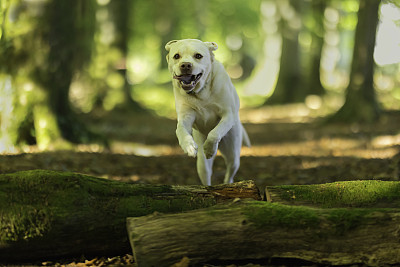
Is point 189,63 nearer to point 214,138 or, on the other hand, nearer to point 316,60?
point 214,138

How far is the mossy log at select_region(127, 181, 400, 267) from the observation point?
3301 millimetres

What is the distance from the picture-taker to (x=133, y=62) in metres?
39.8

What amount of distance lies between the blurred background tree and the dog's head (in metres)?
4.24

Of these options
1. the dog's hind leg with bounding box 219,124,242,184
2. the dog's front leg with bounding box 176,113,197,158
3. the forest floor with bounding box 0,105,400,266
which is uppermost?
the dog's front leg with bounding box 176,113,197,158

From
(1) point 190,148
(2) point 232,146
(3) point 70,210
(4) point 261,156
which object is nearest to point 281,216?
(1) point 190,148

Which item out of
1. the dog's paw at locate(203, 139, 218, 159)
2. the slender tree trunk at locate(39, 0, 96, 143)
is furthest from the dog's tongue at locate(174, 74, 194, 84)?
the slender tree trunk at locate(39, 0, 96, 143)

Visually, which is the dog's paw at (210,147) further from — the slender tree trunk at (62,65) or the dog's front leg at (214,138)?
the slender tree trunk at (62,65)

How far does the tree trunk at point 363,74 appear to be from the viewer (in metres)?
12.2

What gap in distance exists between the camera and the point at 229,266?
11.1 ft

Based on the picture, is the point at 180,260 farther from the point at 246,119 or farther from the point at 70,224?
the point at 246,119

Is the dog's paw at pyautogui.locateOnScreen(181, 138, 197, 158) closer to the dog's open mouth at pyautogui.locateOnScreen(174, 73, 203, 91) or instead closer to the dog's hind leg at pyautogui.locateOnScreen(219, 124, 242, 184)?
the dog's open mouth at pyautogui.locateOnScreen(174, 73, 203, 91)

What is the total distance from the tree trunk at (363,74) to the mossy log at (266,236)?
9256 mm

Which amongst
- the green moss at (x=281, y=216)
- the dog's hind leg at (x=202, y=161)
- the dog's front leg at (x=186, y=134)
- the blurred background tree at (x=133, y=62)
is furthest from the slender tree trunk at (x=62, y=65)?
the green moss at (x=281, y=216)

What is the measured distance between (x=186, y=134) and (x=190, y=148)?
0.95 ft
